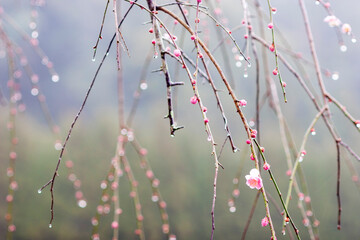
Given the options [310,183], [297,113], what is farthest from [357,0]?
[310,183]

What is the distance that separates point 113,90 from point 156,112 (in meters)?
0.18

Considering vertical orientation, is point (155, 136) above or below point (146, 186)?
above

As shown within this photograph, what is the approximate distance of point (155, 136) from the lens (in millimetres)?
1556

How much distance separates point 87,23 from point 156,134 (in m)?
0.50

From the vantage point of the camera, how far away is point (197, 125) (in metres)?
1.56

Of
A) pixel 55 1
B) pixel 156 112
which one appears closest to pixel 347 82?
pixel 156 112

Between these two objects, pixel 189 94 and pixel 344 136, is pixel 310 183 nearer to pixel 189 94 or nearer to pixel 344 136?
pixel 344 136

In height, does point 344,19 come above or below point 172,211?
above

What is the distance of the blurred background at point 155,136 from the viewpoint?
59.4 inches

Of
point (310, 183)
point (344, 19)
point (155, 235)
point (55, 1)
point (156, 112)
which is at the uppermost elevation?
point (55, 1)

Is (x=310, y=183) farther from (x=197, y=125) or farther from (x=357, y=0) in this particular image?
(x=357, y=0)

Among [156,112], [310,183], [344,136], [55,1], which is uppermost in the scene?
[55,1]

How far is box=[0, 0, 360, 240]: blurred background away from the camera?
1508 mm

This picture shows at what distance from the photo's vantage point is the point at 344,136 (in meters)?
1.51
